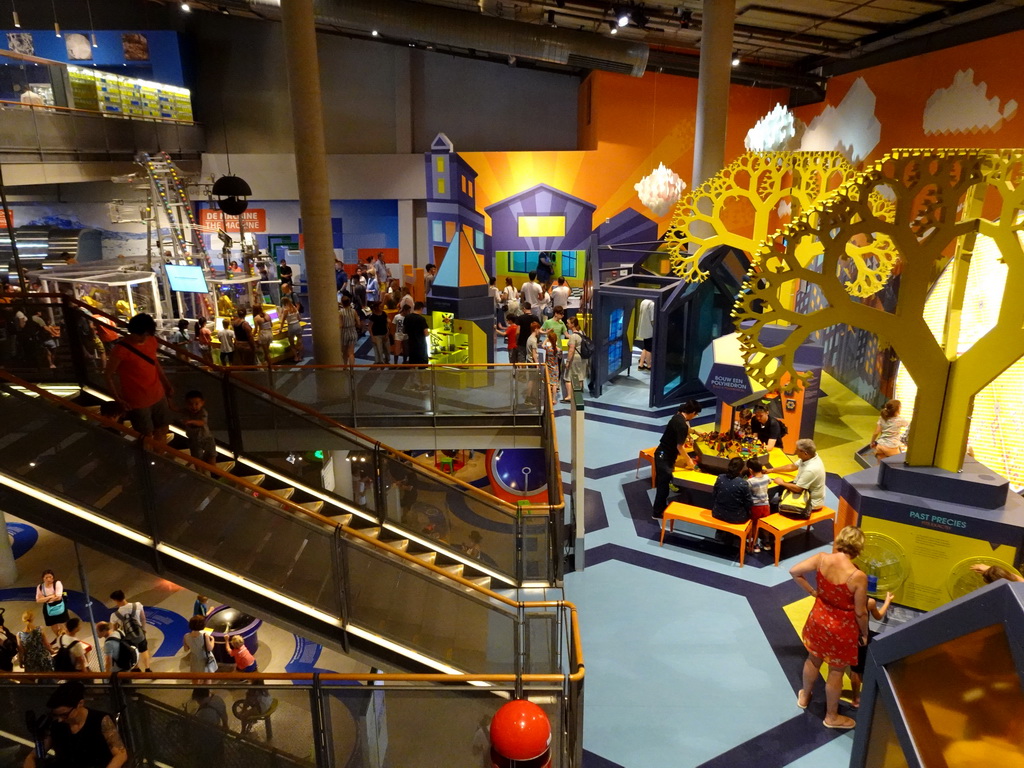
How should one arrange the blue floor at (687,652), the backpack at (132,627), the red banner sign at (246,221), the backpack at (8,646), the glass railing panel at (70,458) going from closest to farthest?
the glass railing panel at (70,458) → the blue floor at (687,652) → the backpack at (8,646) → the backpack at (132,627) → the red banner sign at (246,221)

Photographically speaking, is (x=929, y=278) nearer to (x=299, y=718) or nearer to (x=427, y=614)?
(x=427, y=614)

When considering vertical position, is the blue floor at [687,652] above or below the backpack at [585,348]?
below

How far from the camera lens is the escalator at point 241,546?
5.16m

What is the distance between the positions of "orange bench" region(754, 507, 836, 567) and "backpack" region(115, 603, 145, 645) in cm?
707

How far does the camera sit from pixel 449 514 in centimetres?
728

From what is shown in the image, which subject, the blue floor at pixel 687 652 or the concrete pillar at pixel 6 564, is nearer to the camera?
the blue floor at pixel 687 652

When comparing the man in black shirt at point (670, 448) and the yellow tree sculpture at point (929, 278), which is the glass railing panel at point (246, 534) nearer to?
the yellow tree sculpture at point (929, 278)

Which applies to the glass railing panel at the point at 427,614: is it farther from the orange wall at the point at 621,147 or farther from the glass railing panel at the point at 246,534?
the orange wall at the point at 621,147

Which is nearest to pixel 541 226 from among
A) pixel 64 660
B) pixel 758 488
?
pixel 758 488

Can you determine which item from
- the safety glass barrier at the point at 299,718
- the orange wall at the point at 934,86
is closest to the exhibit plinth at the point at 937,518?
the safety glass barrier at the point at 299,718

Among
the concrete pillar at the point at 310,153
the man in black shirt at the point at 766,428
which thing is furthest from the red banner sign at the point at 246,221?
the man in black shirt at the point at 766,428

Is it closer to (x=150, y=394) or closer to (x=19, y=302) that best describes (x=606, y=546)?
(x=150, y=394)

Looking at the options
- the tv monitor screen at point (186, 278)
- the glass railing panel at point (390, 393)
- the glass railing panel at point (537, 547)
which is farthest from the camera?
the tv monitor screen at point (186, 278)

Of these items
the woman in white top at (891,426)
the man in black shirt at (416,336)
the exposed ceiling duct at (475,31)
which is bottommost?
the woman in white top at (891,426)
